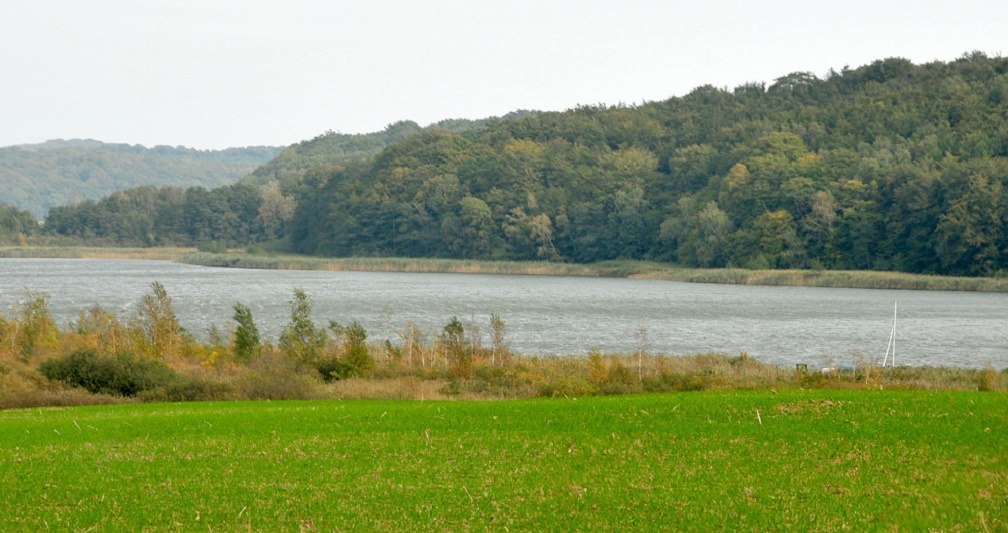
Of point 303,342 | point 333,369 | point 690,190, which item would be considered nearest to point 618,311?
point 303,342

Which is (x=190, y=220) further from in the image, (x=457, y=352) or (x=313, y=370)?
(x=313, y=370)

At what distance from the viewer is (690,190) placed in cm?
A: 12031

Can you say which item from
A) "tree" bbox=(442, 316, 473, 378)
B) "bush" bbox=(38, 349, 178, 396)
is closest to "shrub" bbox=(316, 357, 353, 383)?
"tree" bbox=(442, 316, 473, 378)

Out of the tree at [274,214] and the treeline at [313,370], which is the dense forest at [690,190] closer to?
the tree at [274,214]

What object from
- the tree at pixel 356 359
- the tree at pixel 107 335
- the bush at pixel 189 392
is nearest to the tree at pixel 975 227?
the tree at pixel 356 359

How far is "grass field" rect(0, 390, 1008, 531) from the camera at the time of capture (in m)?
12.6

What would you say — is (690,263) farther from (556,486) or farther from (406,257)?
A: (556,486)

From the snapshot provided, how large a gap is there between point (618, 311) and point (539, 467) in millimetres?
49536

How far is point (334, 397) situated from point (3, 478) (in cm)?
1340

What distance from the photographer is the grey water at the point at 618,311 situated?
4569 centimetres

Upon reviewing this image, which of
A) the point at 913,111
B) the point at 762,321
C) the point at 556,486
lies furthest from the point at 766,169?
the point at 556,486

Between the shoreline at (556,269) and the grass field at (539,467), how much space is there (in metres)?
68.6

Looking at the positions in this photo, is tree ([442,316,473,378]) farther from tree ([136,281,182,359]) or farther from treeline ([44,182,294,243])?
treeline ([44,182,294,243])

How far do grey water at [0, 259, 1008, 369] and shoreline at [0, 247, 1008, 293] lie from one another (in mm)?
2284
